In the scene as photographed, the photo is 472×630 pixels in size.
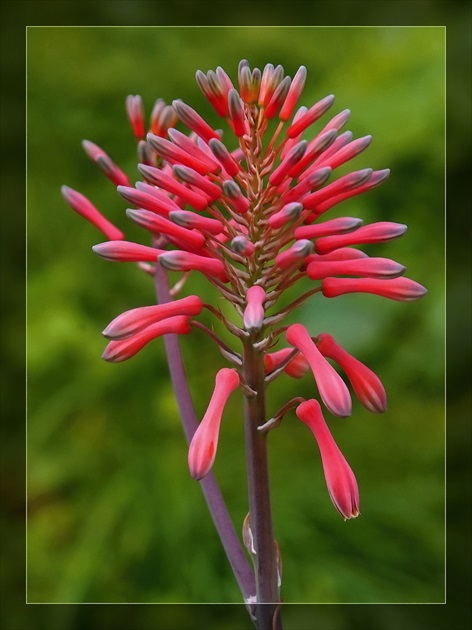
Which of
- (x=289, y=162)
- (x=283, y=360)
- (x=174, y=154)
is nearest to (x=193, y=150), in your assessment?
(x=174, y=154)

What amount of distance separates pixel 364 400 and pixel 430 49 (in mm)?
1118

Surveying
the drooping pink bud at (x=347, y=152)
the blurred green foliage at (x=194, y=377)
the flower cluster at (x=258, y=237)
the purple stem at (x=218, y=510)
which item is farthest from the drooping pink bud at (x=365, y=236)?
the blurred green foliage at (x=194, y=377)

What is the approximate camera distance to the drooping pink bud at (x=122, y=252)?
4.15 ft

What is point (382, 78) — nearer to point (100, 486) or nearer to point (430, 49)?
point (430, 49)

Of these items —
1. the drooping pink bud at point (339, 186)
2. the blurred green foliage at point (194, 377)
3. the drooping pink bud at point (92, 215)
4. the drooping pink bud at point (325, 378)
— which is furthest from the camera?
the blurred green foliage at point (194, 377)

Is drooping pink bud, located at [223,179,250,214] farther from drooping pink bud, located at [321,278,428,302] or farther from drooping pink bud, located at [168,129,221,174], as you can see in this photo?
drooping pink bud, located at [321,278,428,302]

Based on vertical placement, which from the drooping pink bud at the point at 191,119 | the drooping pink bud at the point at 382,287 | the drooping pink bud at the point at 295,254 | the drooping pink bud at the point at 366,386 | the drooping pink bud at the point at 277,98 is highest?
the drooping pink bud at the point at 277,98

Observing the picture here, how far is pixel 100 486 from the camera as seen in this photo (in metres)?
2.06

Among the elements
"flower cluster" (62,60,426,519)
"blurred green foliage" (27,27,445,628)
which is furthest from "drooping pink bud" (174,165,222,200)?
"blurred green foliage" (27,27,445,628)

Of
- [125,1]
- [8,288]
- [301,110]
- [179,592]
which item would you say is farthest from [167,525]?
[125,1]

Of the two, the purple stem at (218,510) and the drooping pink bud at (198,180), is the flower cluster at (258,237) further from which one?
the purple stem at (218,510)

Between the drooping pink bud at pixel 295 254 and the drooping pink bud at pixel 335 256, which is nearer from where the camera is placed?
the drooping pink bud at pixel 295 254

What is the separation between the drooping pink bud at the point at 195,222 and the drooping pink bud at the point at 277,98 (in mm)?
199

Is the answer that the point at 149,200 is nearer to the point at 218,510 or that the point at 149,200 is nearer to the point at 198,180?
the point at 198,180
